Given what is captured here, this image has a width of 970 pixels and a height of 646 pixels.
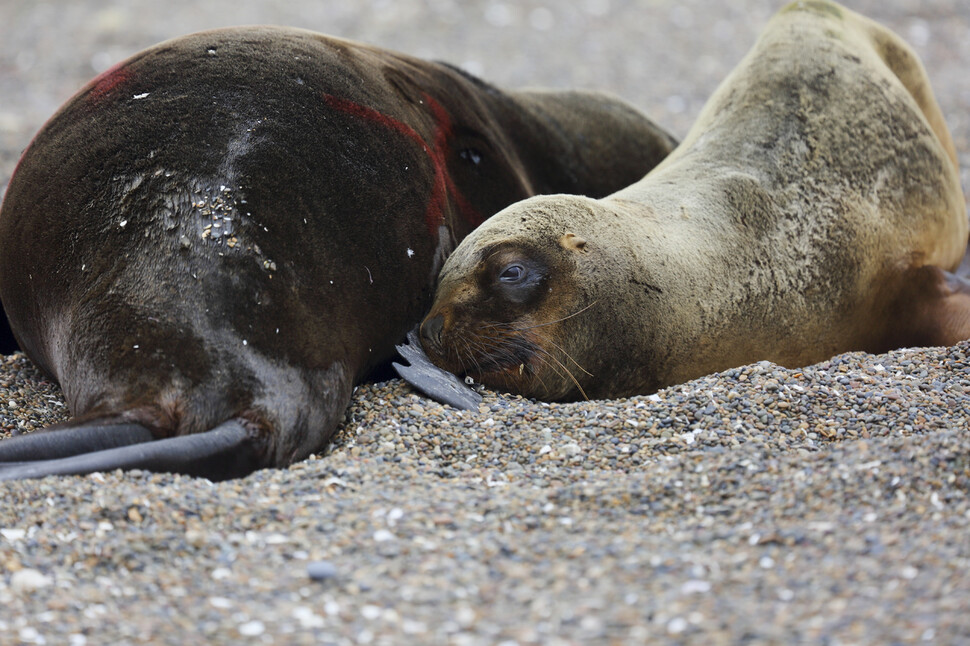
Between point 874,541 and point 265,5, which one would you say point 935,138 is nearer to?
point 874,541

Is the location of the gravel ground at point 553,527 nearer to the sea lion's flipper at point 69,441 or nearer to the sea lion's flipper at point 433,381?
the sea lion's flipper at point 433,381

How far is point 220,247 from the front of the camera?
2.97 m

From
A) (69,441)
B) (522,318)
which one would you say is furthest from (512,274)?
(69,441)

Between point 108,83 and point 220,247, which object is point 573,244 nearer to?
point 220,247

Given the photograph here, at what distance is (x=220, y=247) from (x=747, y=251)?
1.86 meters

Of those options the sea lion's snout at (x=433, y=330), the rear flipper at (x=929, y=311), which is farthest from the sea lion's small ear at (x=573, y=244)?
the rear flipper at (x=929, y=311)

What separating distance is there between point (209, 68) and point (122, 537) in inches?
66.9

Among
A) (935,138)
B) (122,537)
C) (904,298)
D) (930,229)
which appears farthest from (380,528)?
(935,138)

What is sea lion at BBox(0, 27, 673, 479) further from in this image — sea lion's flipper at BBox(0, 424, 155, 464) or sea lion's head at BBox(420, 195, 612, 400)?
sea lion's head at BBox(420, 195, 612, 400)

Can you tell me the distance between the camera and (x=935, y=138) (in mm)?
4566

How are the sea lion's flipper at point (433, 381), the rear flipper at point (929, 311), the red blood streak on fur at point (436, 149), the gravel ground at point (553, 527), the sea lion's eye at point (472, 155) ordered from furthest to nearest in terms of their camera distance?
the sea lion's eye at point (472, 155) < the rear flipper at point (929, 311) < the red blood streak on fur at point (436, 149) < the sea lion's flipper at point (433, 381) < the gravel ground at point (553, 527)

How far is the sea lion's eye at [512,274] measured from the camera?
337 cm

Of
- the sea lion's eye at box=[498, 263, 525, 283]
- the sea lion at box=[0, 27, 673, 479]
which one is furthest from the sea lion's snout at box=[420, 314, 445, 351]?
the sea lion's eye at box=[498, 263, 525, 283]

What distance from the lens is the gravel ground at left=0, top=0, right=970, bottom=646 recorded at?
1.86 metres
